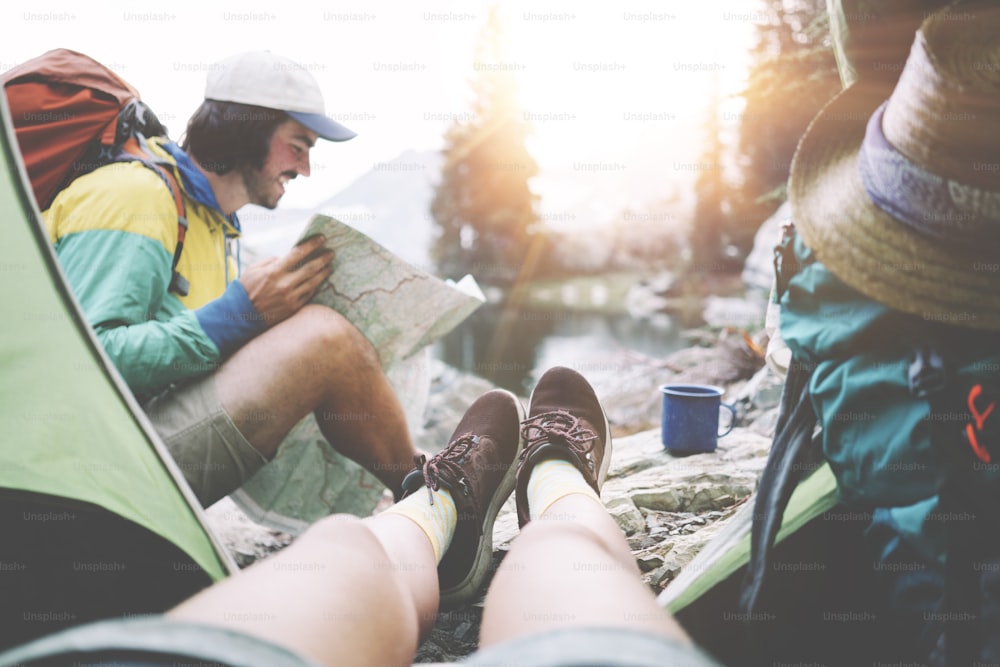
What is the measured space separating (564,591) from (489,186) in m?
24.7

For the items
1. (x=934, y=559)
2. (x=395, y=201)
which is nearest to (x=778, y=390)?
(x=934, y=559)

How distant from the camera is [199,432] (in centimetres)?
151

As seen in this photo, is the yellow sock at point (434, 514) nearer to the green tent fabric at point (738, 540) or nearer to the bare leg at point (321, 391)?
the bare leg at point (321, 391)

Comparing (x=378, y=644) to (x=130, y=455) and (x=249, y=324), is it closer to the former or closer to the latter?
(x=130, y=455)

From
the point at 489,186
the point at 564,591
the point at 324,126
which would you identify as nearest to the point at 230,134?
the point at 324,126

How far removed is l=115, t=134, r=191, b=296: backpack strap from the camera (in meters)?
1.57

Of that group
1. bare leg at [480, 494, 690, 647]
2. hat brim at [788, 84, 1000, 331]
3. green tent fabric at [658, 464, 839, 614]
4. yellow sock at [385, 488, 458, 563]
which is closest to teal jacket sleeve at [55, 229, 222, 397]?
yellow sock at [385, 488, 458, 563]

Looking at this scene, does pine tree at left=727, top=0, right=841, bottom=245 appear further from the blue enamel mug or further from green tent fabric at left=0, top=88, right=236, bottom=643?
green tent fabric at left=0, top=88, right=236, bottom=643

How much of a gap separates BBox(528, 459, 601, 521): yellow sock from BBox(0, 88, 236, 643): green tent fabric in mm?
611

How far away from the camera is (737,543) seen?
38.6 inches

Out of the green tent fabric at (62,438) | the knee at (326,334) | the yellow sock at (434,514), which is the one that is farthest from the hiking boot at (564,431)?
the green tent fabric at (62,438)

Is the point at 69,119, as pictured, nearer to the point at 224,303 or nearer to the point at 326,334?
the point at 224,303

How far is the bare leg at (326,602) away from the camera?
26.6 inches

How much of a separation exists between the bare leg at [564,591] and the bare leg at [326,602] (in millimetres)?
123
